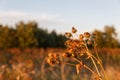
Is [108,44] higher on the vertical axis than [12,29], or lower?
lower

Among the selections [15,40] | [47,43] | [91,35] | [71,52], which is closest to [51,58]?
[71,52]

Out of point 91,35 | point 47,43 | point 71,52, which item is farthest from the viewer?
point 47,43

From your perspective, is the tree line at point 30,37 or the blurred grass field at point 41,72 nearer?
the blurred grass field at point 41,72

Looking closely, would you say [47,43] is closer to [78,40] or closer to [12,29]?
[12,29]

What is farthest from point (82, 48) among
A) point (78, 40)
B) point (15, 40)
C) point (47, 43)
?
point (47, 43)

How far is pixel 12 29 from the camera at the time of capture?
35.9m

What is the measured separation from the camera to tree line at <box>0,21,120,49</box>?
33.7 m

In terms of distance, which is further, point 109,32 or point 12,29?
point 109,32

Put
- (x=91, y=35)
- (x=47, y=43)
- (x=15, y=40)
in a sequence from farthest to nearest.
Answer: (x=47, y=43) → (x=15, y=40) → (x=91, y=35)

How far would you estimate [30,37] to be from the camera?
3531 centimetres

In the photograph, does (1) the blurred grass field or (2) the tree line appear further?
(2) the tree line

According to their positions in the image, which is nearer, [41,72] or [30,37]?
[41,72]

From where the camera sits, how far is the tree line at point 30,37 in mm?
33719

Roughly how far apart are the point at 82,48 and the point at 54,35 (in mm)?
38706
